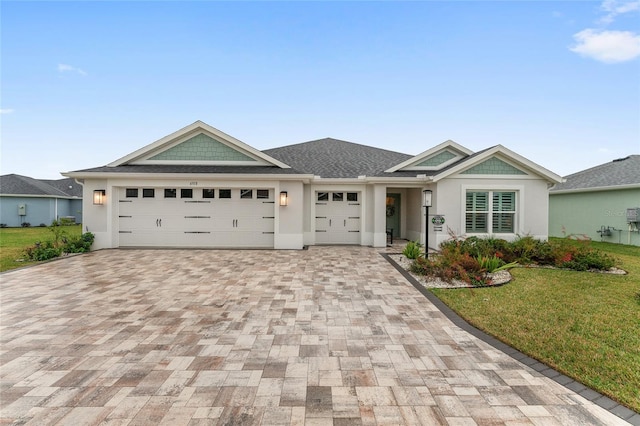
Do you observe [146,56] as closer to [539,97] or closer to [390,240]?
[390,240]

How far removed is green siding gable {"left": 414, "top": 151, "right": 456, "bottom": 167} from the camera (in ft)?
42.1

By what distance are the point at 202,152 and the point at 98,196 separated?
4321 millimetres

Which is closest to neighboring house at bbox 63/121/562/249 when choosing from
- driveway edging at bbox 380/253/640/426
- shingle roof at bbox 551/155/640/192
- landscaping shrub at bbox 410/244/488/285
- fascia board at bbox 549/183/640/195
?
landscaping shrub at bbox 410/244/488/285

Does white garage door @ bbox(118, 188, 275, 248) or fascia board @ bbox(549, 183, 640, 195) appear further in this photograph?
fascia board @ bbox(549, 183, 640, 195)

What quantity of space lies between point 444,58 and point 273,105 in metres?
11.5

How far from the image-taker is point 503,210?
1116 cm

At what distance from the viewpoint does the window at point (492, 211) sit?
11141mm

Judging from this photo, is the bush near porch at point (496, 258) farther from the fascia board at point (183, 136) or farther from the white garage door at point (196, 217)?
the fascia board at point (183, 136)

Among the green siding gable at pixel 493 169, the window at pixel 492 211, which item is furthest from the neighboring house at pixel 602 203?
the green siding gable at pixel 493 169

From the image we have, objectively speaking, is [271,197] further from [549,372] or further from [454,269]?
[549,372]

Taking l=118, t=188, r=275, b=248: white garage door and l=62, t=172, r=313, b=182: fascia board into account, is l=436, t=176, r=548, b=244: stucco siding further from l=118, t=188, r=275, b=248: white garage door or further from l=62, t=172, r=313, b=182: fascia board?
l=118, t=188, r=275, b=248: white garage door

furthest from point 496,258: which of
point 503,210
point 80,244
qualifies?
point 80,244

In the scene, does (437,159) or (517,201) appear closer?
(517,201)

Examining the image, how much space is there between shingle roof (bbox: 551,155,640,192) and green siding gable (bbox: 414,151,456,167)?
8.86 m
